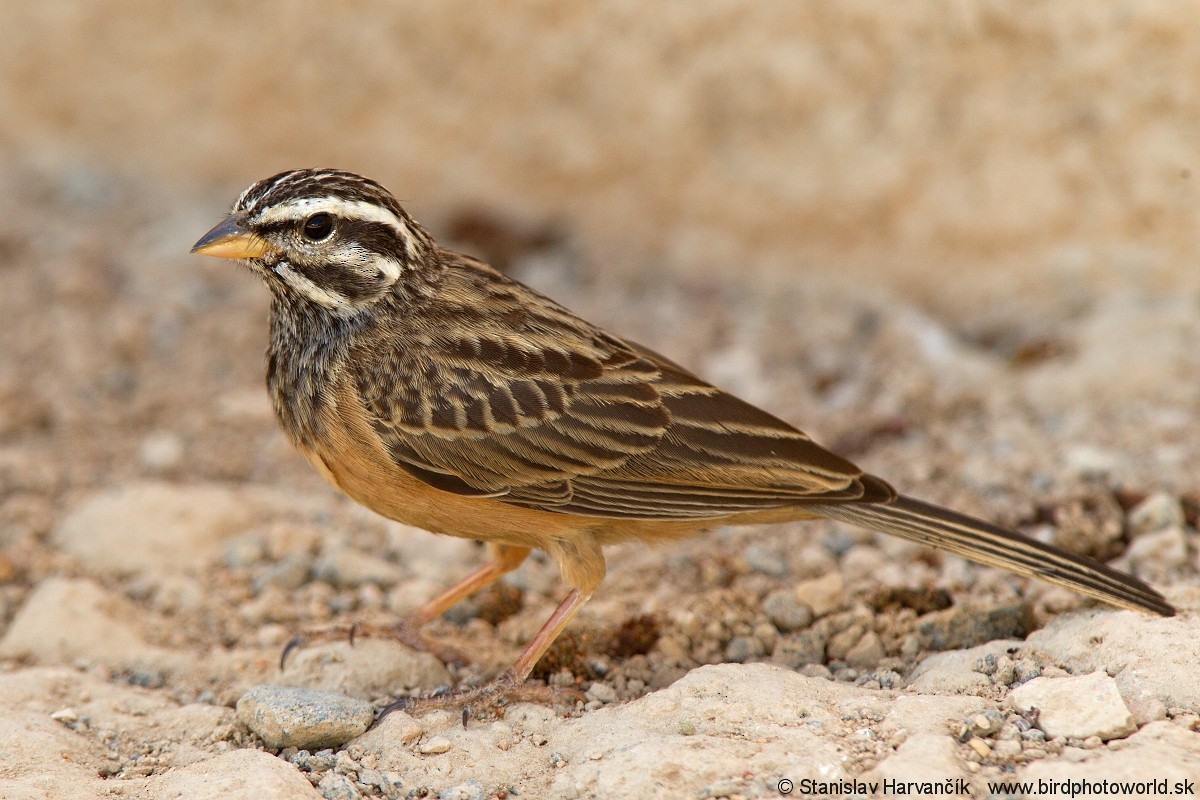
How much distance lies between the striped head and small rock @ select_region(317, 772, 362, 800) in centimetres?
221

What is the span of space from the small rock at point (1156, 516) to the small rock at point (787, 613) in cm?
182

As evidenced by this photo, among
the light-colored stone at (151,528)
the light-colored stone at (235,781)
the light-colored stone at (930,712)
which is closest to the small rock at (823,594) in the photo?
the light-colored stone at (930,712)

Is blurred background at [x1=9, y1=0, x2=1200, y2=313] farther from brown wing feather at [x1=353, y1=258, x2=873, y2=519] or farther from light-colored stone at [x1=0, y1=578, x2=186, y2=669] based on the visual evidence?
light-colored stone at [x1=0, y1=578, x2=186, y2=669]

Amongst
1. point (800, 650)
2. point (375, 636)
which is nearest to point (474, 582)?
point (375, 636)

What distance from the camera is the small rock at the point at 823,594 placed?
6438mm

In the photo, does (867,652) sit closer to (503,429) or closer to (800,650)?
(800,650)

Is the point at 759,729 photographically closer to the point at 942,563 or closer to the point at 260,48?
the point at 942,563

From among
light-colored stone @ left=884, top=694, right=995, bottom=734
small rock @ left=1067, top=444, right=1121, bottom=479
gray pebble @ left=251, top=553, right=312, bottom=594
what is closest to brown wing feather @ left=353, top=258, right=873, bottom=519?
light-colored stone @ left=884, top=694, right=995, bottom=734

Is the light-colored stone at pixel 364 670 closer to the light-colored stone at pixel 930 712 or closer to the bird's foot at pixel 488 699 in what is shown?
the bird's foot at pixel 488 699

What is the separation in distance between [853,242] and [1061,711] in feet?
16.2

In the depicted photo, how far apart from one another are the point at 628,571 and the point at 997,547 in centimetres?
215

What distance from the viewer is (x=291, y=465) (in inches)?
330

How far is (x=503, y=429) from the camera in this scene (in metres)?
6.06

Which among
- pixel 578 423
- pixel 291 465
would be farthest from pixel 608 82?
pixel 578 423
